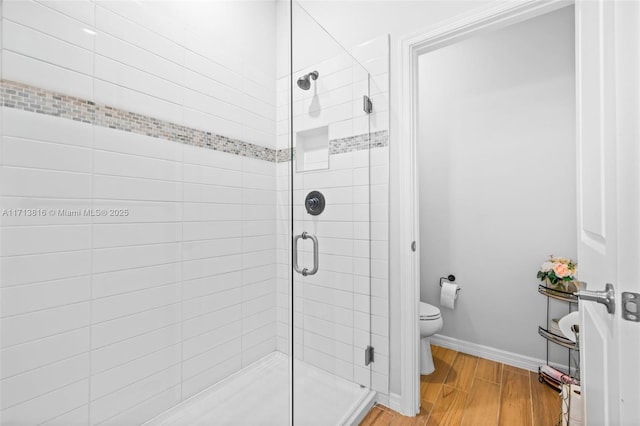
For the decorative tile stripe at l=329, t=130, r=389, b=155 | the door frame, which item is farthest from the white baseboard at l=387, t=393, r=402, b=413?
the decorative tile stripe at l=329, t=130, r=389, b=155

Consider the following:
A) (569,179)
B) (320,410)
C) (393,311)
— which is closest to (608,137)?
(393,311)

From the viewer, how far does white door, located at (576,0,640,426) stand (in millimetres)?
520

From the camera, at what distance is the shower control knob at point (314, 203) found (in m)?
1.38

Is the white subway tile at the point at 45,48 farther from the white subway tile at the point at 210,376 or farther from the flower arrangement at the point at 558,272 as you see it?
the flower arrangement at the point at 558,272

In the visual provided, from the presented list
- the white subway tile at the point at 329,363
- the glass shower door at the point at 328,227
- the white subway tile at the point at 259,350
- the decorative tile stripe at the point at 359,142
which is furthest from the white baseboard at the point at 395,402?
the decorative tile stripe at the point at 359,142

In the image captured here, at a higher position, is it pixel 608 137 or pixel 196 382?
pixel 608 137

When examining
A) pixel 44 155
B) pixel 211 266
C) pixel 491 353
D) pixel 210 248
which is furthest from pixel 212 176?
→ pixel 491 353

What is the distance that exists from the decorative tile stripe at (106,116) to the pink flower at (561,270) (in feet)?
6.54

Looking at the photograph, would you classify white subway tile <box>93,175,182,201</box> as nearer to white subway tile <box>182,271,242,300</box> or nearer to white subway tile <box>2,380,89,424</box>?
white subway tile <box>182,271,242,300</box>

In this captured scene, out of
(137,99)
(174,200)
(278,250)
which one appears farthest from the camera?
(278,250)

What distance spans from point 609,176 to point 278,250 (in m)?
1.54

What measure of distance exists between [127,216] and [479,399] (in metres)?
2.13

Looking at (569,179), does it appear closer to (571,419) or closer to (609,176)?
(571,419)

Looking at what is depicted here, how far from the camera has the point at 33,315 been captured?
1.06 m
